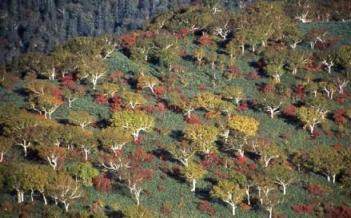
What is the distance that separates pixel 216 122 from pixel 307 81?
2772 centimetres

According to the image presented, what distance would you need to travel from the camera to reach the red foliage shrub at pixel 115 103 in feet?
409

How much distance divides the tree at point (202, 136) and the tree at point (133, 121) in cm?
780

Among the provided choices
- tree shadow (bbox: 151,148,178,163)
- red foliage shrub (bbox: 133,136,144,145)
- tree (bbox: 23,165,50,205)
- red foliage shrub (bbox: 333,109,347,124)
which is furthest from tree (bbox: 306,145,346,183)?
tree (bbox: 23,165,50,205)

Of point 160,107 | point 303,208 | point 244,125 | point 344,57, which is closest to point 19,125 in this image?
point 160,107

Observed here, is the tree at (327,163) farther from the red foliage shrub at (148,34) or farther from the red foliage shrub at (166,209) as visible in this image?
the red foliage shrub at (148,34)

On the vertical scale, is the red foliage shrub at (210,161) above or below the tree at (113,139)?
below

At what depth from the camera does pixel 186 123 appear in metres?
123

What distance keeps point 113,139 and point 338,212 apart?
4048 cm

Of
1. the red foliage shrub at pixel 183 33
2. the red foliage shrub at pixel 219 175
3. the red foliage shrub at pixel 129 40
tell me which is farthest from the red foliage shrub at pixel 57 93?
the red foliage shrub at pixel 183 33

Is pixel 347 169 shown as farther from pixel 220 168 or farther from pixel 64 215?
pixel 64 215

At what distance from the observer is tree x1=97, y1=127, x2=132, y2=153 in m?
109

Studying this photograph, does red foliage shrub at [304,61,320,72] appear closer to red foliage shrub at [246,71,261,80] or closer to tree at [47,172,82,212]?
red foliage shrub at [246,71,261,80]

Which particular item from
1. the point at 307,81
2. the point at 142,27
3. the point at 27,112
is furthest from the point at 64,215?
the point at 142,27

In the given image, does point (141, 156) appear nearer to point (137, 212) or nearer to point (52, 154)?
point (52, 154)
